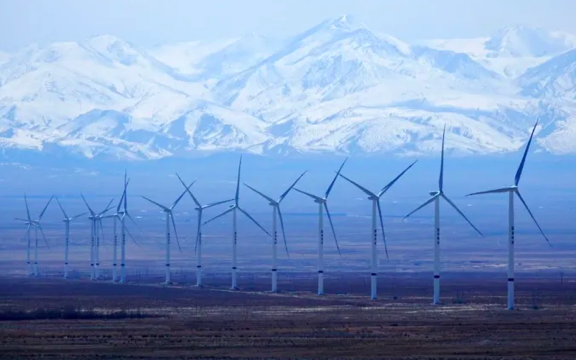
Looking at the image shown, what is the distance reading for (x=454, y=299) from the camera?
75500mm

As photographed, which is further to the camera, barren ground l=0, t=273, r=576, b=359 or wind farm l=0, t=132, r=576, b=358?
wind farm l=0, t=132, r=576, b=358

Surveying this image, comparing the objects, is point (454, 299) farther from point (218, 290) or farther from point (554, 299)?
point (218, 290)

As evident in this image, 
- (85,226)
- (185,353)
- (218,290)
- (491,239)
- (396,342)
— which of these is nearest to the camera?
(185,353)

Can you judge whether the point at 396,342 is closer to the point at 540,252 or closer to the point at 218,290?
the point at 218,290

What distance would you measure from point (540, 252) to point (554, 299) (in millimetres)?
61659

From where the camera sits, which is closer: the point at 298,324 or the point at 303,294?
the point at 298,324

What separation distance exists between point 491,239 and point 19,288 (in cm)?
7837

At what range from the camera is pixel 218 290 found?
85.5m

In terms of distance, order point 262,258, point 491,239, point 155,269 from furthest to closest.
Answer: point 491,239
point 262,258
point 155,269

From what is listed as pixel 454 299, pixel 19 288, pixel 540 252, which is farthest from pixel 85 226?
pixel 454 299

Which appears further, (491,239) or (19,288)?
(491,239)

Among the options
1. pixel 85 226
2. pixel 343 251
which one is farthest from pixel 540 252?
pixel 85 226

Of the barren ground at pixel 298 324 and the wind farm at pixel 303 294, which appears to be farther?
the wind farm at pixel 303 294

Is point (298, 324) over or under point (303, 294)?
under
